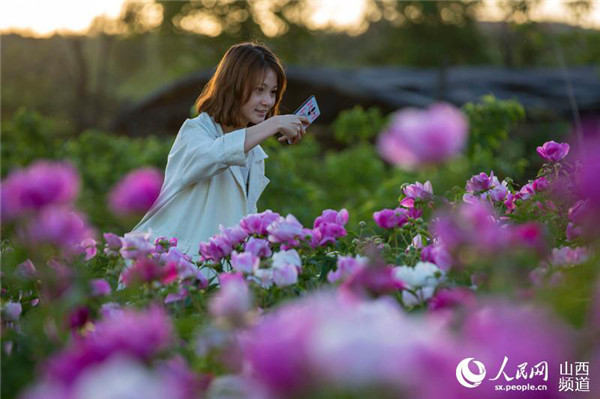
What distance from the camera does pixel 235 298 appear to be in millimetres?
1031

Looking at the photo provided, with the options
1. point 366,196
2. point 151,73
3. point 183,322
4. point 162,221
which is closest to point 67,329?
point 183,322

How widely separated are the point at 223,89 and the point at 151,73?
1033 inches

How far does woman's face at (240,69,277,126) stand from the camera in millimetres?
3039

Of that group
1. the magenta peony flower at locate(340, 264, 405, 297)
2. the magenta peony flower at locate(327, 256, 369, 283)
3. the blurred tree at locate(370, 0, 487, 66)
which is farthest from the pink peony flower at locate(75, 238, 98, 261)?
the blurred tree at locate(370, 0, 487, 66)

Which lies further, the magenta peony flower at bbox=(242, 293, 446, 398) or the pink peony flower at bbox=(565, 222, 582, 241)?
the pink peony flower at bbox=(565, 222, 582, 241)

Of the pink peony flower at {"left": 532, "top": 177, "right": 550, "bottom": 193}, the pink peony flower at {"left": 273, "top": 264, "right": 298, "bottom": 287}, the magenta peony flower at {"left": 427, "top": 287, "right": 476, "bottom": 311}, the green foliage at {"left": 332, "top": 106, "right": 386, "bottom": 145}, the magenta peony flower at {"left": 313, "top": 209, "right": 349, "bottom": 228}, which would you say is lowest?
→ the magenta peony flower at {"left": 427, "top": 287, "right": 476, "bottom": 311}

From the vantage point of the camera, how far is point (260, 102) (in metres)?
3.05

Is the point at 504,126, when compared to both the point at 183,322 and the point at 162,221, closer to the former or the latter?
the point at 162,221

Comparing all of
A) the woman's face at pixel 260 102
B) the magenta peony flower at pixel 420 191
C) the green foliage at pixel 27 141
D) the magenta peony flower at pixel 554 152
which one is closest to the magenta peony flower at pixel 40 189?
the magenta peony flower at pixel 420 191

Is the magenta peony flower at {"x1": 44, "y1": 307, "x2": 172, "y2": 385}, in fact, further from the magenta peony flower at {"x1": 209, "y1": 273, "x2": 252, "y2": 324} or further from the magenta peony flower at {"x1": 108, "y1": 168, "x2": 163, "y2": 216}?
the magenta peony flower at {"x1": 108, "y1": 168, "x2": 163, "y2": 216}

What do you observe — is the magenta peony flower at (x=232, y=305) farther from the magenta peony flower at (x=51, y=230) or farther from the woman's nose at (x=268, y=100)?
the woman's nose at (x=268, y=100)

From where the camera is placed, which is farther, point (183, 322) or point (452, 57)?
point (452, 57)

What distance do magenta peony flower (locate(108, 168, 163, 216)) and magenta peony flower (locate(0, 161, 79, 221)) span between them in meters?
0.16

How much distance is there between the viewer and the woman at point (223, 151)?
2.64m
